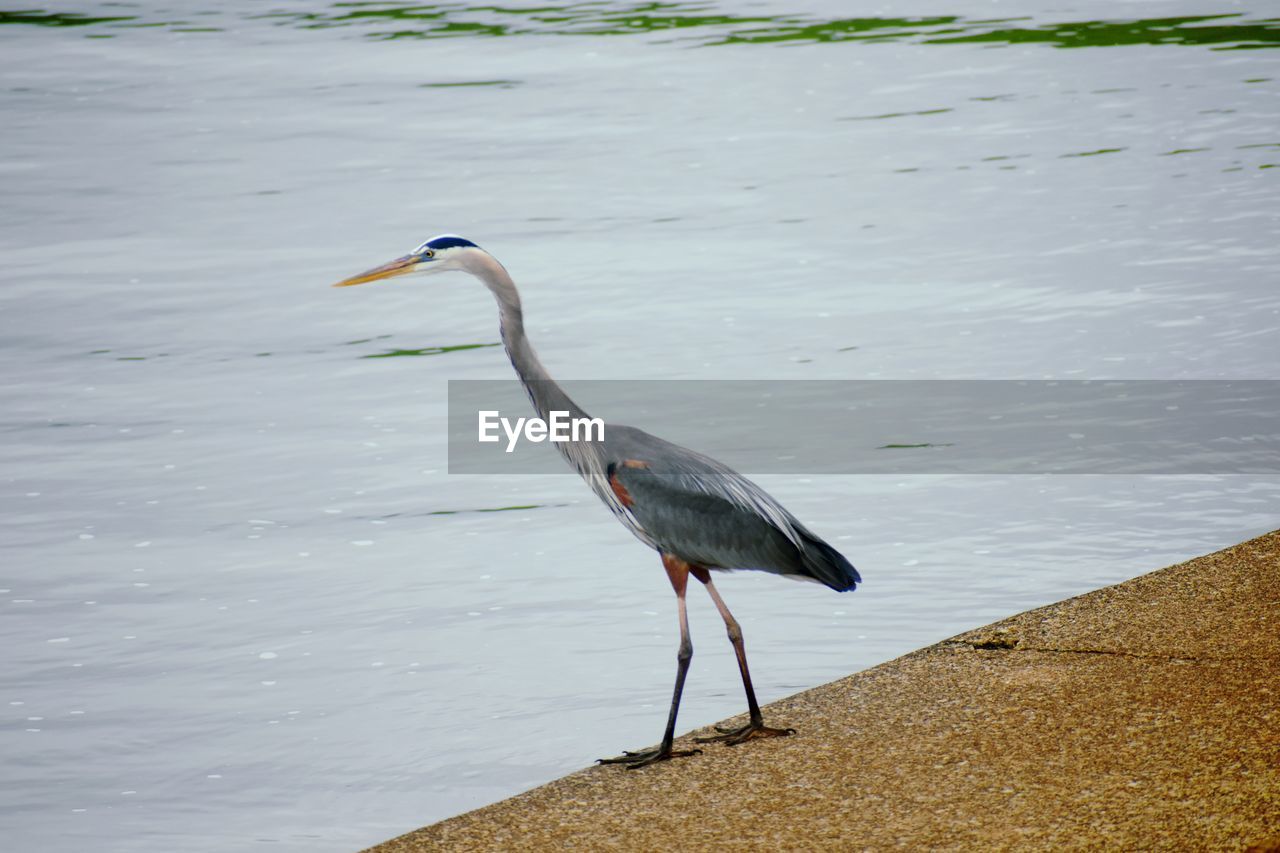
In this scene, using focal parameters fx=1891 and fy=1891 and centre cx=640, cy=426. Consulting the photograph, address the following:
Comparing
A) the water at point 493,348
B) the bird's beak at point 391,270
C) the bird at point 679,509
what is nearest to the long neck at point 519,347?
the bird at point 679,509

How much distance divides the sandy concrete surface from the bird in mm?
265

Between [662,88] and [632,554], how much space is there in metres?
12.8

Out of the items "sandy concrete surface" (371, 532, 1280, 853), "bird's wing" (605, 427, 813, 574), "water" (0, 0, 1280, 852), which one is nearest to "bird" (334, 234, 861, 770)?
"bird's wing" (605, 427, 813, 574)

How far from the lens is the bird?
5008 mm

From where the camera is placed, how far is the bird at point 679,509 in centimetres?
501

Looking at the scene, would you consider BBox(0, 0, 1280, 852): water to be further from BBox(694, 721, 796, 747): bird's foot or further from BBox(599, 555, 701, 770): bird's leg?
BBox(694, 721, 796, 747): bird's foot

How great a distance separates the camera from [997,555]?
7.21 metres

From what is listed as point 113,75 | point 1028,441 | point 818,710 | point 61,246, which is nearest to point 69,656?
point 818,710

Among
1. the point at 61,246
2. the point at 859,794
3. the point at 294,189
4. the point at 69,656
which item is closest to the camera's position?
the point at 859,794

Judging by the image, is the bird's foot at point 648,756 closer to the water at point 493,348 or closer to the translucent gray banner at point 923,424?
the water at point 493,348

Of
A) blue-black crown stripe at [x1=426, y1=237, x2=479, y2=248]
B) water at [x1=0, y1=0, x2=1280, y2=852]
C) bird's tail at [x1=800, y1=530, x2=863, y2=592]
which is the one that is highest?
blue-black crown stripe at [x1=426, y1=237, x2=479, y2=248]

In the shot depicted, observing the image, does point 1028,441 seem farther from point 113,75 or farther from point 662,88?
point 113,75

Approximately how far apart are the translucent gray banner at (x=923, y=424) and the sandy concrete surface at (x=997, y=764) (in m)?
2.58

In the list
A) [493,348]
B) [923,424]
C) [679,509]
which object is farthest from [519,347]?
[493,348]
